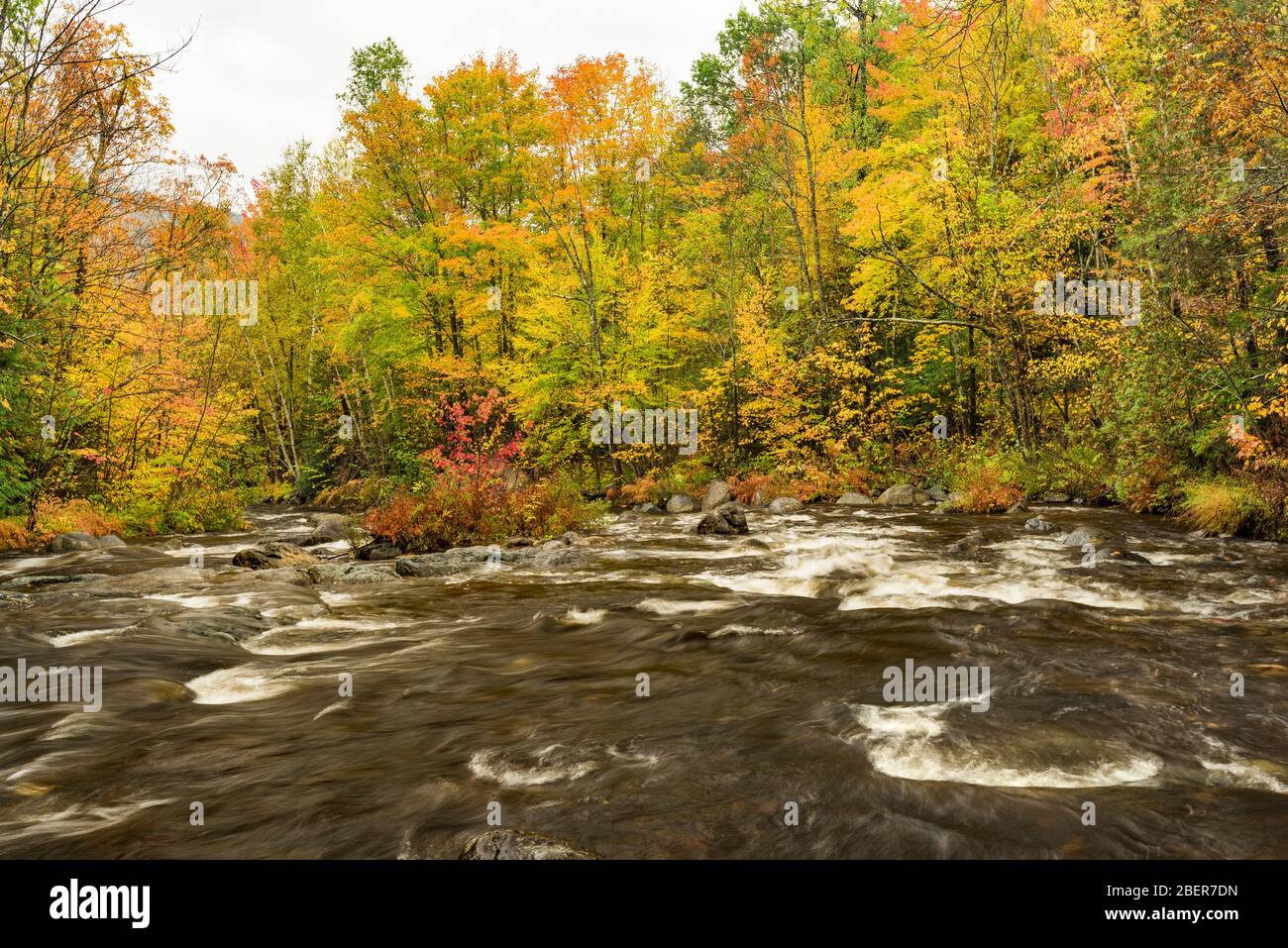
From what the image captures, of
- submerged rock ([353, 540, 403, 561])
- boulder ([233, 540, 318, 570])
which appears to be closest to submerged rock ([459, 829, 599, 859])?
boulder ([233, 540, 318, 570])

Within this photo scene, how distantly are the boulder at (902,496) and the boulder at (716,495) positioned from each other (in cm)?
437

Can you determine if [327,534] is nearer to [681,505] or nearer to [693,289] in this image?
[681,505]

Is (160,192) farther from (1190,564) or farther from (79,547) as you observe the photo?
(1190,564)

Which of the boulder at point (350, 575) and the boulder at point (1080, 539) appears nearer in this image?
the boulder at point (350, 575)

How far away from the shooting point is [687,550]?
43.2 feet

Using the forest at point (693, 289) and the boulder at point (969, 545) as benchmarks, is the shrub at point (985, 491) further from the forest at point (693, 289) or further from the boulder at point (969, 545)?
the boulder at point (969, 545)

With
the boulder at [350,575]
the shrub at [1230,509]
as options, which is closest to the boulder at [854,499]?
the shrub at [1230,509]

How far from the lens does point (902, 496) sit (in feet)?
62.3

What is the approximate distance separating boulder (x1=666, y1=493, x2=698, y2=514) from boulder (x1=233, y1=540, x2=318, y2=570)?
33.8 feet

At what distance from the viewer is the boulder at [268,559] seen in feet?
39.5

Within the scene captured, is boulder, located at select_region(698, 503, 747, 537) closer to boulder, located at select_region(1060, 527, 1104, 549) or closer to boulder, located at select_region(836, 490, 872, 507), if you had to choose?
boulder, located at select_region(836, 490, 872, 507)

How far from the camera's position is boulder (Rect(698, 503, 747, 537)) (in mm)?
15094

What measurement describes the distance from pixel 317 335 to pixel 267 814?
28372 millimetres

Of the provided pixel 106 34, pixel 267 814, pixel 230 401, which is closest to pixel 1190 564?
pixel 267 814
